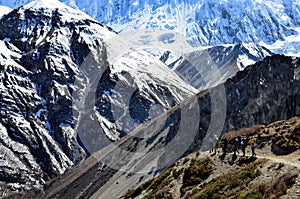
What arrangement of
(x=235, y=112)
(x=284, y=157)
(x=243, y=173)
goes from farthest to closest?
(x=235, y=112), (x=284, y=157), (x=243, y=173)

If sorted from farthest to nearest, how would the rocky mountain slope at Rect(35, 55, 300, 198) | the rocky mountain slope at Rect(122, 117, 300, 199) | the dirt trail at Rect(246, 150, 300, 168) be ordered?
the rocky mountain slope at Rect(35, 55, 300, 198) → the dirt trail at Rect(246, 150, 300, 168) → the rocky mountain slope at Rect(122, 117, 300, 199)

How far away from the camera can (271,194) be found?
97.8ft

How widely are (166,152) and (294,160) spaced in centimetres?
14488

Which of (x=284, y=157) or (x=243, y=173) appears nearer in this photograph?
(x=243, y=173)

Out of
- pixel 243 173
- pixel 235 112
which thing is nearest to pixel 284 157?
pixel 243 173

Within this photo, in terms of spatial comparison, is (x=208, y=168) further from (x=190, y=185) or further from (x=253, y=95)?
(x=253, y=95)

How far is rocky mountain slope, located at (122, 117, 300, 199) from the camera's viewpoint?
3169 centimetres

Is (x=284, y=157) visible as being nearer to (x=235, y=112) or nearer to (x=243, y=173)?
(x=243, y=173)

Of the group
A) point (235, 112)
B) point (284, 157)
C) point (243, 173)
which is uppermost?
point (243, 173)

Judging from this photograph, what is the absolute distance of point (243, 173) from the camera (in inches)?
1428

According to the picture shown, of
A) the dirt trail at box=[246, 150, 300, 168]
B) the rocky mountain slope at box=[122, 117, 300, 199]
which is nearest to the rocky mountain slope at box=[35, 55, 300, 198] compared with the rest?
the rocky mountain slope at box=[122, 117, 300, 199]

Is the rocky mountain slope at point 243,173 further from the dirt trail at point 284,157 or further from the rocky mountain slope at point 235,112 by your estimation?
the rocky mountain slope at point 235,112

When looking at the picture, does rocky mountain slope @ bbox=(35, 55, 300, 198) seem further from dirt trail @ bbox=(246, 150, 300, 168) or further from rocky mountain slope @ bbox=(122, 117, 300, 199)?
dirt trail @ bbox=(246, 150, 300, 168)

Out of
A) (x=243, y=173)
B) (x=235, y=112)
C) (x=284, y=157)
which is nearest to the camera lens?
(x=243, y=173)
